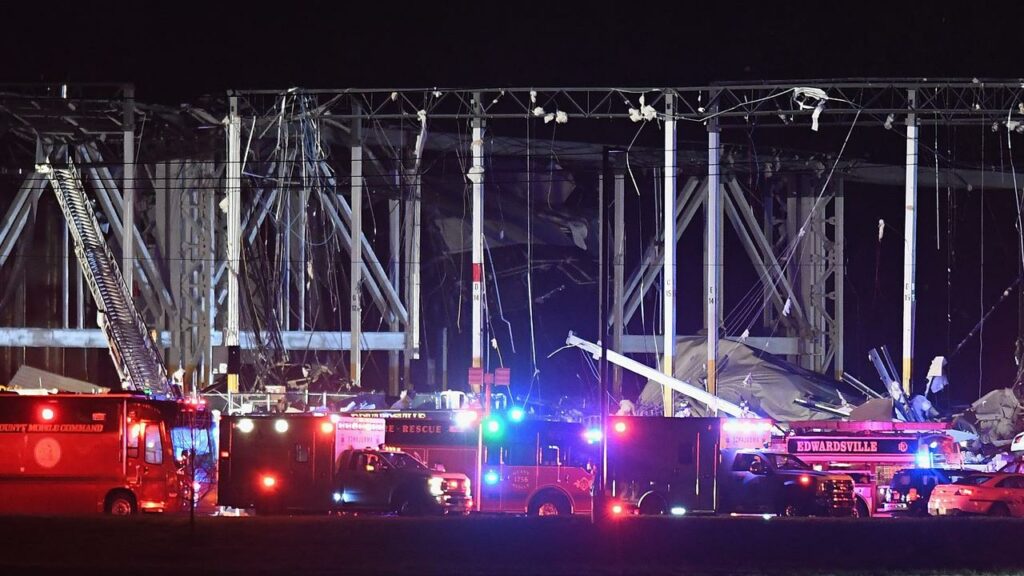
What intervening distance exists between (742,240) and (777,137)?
13.3 feet

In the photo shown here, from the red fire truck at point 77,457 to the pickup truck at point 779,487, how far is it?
1221cm

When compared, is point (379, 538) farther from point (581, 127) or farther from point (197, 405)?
point (581, 127)

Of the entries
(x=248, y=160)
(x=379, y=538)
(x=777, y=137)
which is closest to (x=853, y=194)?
(x=777, y=137)

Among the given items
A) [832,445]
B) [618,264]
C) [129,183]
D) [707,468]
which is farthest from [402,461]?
[618,264]

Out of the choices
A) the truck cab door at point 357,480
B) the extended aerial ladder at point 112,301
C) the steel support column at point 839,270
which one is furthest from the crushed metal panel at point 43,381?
the steel support column at point 839,270

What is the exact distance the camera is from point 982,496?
30812 millimetres

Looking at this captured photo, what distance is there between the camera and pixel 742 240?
176 ft

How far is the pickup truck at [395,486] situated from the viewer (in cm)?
3005

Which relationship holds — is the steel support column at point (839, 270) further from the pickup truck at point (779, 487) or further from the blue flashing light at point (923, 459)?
the pickup truck at point (779, 487)

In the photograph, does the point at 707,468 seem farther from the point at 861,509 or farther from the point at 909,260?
the point at 909,260

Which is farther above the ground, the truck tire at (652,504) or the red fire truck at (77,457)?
the red fire truck at (77,457)

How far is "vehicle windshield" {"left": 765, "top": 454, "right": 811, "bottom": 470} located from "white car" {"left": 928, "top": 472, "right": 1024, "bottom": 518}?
3021 mm

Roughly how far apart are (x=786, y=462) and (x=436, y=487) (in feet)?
24.8

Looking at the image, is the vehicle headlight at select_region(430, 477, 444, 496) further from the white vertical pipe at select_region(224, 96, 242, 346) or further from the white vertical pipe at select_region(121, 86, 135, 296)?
the white vertical pipe at select_region(121, 86, 135, 296)
